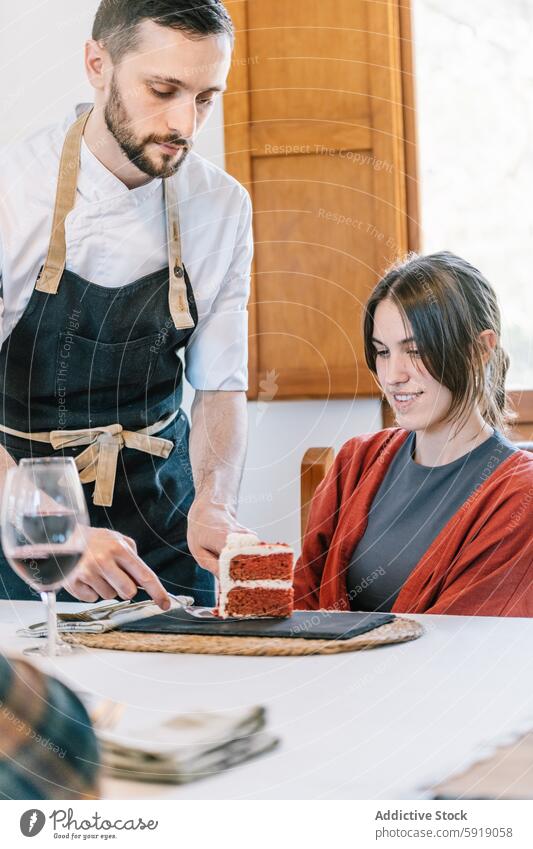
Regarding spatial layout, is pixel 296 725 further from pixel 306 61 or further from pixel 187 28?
pixel 306 61

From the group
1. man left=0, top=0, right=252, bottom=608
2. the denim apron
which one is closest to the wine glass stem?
man left=0, top=0, right=252, bottom=608

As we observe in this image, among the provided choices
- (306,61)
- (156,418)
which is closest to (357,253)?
(306,61)

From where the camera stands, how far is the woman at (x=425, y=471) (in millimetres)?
1374

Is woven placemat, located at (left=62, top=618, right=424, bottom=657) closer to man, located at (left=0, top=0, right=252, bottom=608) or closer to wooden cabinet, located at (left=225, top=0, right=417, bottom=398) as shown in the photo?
man, located at (left=0, top=0, right=252, bottom=608)

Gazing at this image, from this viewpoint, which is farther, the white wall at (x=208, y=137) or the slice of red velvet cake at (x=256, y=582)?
the white wall at (x=208, y=137)

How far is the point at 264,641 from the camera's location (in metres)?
1.00

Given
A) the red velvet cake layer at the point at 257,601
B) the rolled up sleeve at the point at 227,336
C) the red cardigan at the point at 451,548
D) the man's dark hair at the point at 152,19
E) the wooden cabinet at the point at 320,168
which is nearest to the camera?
the red velvet cake layer at the point at 257,601

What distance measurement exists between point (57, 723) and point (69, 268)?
940 mm

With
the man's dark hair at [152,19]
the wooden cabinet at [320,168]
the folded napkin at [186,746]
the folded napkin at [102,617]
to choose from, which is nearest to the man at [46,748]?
the folded napkin at [186,746]

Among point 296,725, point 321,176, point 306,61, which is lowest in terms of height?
point 296,725

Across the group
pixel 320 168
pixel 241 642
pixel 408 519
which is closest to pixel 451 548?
pixel 408 519

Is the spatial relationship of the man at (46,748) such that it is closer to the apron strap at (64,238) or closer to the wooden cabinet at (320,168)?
the apron strap at (64,238)

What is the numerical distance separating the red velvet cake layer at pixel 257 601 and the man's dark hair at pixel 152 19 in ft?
2.49

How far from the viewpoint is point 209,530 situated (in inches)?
53.4
